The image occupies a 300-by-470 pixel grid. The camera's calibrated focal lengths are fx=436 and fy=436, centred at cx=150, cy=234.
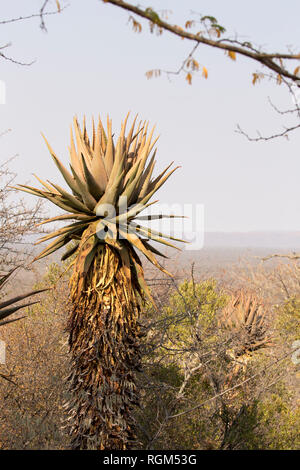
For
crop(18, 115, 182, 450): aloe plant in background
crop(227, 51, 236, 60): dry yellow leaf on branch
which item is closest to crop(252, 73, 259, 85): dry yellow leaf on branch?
crop(227, 51, 236, 60): dry yellow leaf on branch

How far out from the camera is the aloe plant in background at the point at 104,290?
5.22m

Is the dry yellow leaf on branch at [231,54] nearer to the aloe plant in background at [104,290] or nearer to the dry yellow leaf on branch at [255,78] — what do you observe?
the dry yellow leaf on branch at [255,78]

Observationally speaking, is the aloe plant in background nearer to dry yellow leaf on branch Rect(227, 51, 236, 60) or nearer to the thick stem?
the thick stem

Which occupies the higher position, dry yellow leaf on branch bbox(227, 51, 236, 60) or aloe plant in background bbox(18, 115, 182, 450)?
dry yellow leaf on branch bbox(227, 51, 236, 60)

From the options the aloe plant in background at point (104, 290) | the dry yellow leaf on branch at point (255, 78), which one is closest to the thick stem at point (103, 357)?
the aloe plant in background at point (104, 290)

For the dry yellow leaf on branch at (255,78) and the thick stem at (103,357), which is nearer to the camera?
the dry yellow leaf on branch at (255,78)

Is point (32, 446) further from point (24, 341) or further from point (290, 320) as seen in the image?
point (290, 320)

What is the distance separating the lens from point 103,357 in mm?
5285

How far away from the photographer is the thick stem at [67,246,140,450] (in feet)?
17.1

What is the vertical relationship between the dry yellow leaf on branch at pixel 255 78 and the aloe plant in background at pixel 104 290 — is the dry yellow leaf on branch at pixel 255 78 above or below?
above

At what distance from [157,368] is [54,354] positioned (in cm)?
231

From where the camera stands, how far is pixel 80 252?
5270 millimetres

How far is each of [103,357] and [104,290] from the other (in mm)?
810

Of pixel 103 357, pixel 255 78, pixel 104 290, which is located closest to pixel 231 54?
pixel 255 78
